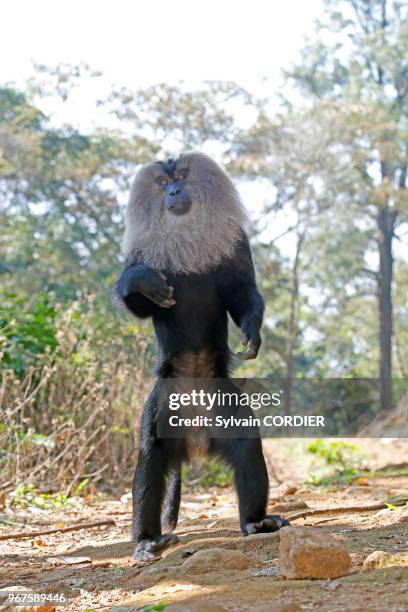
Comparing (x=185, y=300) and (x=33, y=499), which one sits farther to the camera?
(x=33, y=499)

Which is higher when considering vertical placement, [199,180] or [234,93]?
[234,93]

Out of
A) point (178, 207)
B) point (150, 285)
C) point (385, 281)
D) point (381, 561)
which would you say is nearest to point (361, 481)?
point (178, 207)

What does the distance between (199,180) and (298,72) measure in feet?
49.5

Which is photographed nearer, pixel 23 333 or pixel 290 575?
pixel 290 575

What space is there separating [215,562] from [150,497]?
797 millimetres

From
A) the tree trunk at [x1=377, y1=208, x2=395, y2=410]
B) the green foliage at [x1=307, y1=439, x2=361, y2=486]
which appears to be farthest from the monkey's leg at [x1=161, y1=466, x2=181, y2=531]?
the tree trunk at [x1=377, y1=208, x2=395, y2=410]

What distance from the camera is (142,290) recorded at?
3385mm

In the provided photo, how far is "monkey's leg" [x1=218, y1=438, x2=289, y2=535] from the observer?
10.5 ft

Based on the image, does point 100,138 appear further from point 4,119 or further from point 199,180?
point 199,180

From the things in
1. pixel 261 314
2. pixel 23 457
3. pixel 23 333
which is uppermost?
pixel 23 333

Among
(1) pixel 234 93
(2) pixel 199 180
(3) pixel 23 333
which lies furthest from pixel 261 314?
(1) pixel 234 93

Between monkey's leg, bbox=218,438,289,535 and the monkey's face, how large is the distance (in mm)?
1160

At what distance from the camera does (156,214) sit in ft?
12.4

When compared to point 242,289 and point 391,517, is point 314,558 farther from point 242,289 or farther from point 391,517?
point 242,289
